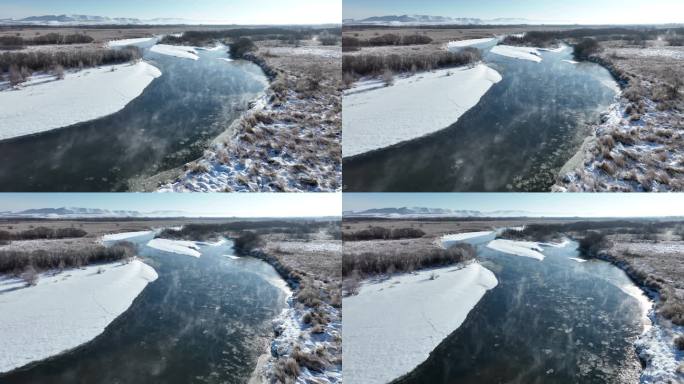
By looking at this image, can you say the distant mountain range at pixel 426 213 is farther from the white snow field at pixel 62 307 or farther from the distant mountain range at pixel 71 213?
the white snow field at pixel 62 307

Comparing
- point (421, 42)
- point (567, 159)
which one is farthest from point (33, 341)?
point (567, 159)

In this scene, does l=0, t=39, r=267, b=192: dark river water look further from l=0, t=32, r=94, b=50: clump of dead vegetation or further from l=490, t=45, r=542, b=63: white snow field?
l=490, t=45, r=542, b=63: white snow field

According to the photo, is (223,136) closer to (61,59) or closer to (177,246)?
(177,246)

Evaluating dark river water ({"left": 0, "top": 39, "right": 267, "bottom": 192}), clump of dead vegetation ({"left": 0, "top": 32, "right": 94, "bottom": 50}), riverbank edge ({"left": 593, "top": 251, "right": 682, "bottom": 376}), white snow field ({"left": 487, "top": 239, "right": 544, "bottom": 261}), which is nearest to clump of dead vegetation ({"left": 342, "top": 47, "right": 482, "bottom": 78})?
dark river water ({"left": 0, "top": 39, "right": 267, "bottom": 192})

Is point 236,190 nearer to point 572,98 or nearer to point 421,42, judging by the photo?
point 421,42

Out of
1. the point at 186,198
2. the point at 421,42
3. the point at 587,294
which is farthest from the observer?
the point at 587,294

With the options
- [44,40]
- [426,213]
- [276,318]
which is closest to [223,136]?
[276,318]

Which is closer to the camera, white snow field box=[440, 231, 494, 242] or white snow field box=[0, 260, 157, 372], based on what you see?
white snow field box=[0, 260, 157, 372]
